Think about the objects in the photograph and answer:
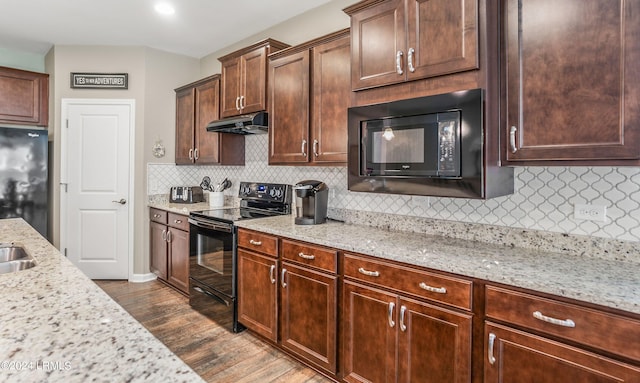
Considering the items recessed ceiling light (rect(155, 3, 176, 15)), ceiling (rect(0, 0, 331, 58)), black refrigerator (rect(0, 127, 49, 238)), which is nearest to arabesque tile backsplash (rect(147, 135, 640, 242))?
ceiling (rect(0, 0, 331, 58))

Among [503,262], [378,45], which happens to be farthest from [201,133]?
[503,262]

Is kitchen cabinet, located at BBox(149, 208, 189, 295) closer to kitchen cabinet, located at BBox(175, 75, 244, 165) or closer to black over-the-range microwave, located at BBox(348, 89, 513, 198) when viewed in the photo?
kitchen cabinet, located at BBox(175, 75, 244, 165)

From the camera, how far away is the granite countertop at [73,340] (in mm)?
689

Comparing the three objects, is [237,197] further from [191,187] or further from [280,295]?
[280,295]


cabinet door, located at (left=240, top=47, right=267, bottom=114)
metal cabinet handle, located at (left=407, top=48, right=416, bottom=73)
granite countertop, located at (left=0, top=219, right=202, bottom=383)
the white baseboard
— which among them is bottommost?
the white baseboard

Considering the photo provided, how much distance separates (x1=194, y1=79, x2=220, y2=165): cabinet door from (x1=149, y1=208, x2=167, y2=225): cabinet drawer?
70 cm

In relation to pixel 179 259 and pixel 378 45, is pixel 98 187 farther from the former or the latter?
pixel 378 45

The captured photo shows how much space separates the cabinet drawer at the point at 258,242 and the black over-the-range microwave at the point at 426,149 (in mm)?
682

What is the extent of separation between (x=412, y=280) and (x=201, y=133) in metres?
3.05

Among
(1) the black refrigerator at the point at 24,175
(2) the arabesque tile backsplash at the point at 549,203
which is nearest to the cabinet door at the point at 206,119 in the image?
(2) the arabesque tile backsplash at the point at 549,203

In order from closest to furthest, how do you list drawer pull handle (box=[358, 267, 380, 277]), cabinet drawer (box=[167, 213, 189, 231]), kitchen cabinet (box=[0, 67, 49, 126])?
drawer pull handle (box=[358, 267, 380, 277]), cabinet drawer (box=[167, 213, 189, 231]), kitchen cabinet (box=[0, 67, 49, 126])

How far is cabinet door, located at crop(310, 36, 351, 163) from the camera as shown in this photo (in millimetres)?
2475

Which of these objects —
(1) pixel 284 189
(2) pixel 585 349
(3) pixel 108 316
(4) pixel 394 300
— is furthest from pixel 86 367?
(1) pixel 284 189

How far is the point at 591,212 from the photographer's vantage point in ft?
5.77
